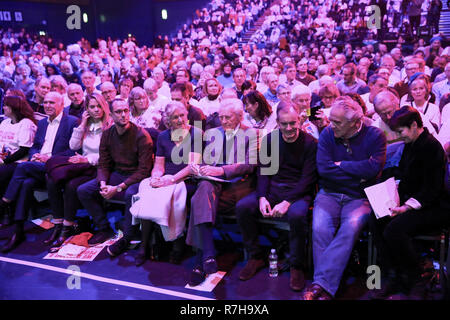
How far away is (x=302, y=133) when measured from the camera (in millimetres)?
2945

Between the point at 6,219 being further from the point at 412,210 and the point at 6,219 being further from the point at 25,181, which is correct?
the point at 412,210

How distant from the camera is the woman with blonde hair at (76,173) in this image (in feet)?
11.5

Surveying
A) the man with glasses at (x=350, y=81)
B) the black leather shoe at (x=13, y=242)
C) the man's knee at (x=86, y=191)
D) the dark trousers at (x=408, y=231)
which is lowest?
the black leather shoe at (x=13, y=242)

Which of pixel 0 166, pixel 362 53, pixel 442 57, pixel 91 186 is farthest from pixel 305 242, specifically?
pixel 362 53

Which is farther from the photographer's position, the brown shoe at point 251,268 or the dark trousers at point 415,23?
the dark trousers at point 415,23

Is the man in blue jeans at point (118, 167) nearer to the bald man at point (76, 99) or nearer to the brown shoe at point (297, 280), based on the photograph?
the bald man at point (76, 99)

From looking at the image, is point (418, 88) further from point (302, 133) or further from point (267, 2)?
point (267, 2)

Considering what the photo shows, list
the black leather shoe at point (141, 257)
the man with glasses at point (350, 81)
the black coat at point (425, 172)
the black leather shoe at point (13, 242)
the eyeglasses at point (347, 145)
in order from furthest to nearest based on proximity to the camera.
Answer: the man with glasses at point (350, 81), the black leather shoe at point (13, 242), the black leather shoe at point (141, 257), the eyeglasses at point (347, 145), the black coat at point (425, 172)

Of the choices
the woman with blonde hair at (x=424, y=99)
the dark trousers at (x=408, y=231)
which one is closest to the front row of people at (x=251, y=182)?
the dark trousers at (x=408, y=231)

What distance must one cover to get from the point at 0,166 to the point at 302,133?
300 centimetres

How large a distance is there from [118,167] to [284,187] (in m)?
1.50

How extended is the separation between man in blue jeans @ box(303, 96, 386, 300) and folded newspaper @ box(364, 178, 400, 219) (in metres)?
0.11

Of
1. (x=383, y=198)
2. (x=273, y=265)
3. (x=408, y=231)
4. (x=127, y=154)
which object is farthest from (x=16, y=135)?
(x=408, y=231)

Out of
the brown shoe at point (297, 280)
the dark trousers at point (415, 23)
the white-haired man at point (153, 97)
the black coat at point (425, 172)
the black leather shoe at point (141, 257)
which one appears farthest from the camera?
the dark trousers at point (415, 23)
